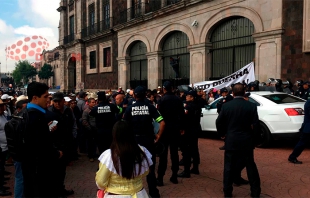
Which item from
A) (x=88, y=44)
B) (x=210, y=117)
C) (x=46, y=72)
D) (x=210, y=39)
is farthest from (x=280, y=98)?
(x=46, y=72)

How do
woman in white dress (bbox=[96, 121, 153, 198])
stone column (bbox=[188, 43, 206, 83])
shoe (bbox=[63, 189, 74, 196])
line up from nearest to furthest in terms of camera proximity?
woman in white dress (bbox=[96, 121, 153, 198])
shoe (bbox=[63, 189, 74, 196])
stone column (bbox=[188, 43, 206, 83])

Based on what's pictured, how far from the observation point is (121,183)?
2.52 meters

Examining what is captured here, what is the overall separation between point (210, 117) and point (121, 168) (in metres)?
7.25

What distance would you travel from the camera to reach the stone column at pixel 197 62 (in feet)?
51.9

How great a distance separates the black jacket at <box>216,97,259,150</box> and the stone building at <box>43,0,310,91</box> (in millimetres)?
8372

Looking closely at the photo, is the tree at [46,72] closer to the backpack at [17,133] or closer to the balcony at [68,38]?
the balcony at [68,38]

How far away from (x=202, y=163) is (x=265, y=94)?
→ 9.98ft

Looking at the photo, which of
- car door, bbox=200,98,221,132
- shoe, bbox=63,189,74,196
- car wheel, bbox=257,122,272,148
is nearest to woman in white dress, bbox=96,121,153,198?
shoe, bbox=63,189,74,196

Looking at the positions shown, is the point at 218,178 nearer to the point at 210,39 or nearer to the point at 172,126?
the point at 172,126

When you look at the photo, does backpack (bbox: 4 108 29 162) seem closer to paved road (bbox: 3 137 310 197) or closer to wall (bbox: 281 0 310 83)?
paved road (bbox: 3 137 310 197)

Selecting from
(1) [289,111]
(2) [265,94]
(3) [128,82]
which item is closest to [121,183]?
(1) [289,111]

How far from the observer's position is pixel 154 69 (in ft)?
64.9

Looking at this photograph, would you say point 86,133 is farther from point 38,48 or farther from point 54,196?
point 38,48

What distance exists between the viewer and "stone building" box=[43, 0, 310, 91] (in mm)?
12023
